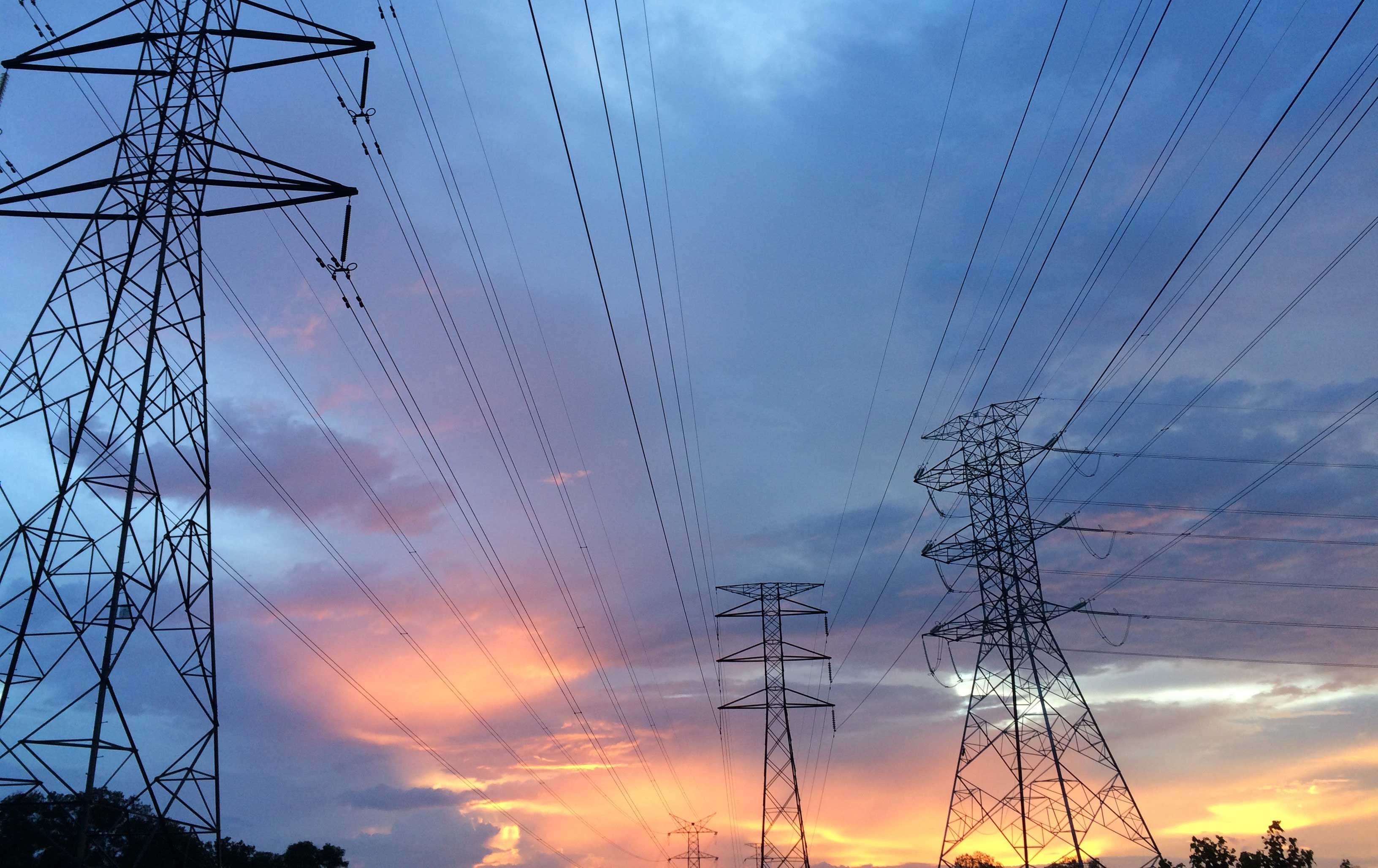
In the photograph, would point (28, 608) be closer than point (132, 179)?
Yes

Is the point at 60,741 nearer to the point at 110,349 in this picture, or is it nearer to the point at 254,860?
the point at 110,349

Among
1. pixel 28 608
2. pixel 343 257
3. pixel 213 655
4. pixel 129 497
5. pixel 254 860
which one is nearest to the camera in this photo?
pixel 28 608

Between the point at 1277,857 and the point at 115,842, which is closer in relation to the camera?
the point at 1277,857

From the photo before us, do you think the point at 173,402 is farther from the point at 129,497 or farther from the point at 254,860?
the point at 254,860

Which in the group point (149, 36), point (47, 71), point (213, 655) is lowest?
point (213, 655)

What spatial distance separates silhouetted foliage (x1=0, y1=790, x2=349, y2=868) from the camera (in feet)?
57.9

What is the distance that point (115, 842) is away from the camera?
50.4 metres

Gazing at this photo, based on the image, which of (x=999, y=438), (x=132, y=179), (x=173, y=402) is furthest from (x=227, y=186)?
(x=999, y=438)

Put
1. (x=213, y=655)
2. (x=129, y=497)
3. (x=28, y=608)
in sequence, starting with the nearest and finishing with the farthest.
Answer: (x=28, y=608) → (x=129, y=497) → (x=213, y=655)

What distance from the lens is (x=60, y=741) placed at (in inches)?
691

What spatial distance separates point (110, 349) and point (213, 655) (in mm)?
7272

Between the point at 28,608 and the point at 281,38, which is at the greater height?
the point at 281,38

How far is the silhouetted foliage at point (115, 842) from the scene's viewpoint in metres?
17.7

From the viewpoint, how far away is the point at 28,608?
17562 millimetres
